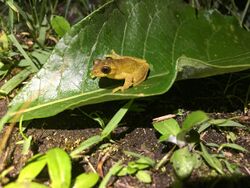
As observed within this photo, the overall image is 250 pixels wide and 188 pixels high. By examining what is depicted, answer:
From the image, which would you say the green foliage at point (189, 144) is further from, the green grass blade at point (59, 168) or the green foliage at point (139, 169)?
the green grass blade at point (59, 168)

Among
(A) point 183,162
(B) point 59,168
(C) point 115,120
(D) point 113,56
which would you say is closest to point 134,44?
(D) point 113,56

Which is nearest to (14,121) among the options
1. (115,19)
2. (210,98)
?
(115,19)

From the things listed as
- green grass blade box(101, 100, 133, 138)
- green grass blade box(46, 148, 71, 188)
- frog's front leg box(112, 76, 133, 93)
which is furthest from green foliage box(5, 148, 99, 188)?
frog's front leg box(112, 76, 133, 93)

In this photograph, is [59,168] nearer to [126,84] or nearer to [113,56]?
[126,84]

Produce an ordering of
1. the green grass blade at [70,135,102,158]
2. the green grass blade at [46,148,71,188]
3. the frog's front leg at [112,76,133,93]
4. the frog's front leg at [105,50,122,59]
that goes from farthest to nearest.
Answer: the frog's front leg at [105,50,122,59] → the frog's front leg at [112,76,133,93] → the green grass blade at [70,135,102,158] → the green grass blade at [46,148,71,188]

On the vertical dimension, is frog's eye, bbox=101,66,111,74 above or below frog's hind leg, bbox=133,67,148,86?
above

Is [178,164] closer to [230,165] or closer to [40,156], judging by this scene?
[230,165]

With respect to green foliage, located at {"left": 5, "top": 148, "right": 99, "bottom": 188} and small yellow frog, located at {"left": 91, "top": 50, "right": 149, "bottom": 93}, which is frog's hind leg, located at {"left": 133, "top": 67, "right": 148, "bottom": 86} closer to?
small yellow frog, located at {"left": 91, "top": 50, "right": 149, "bottom": 93}
